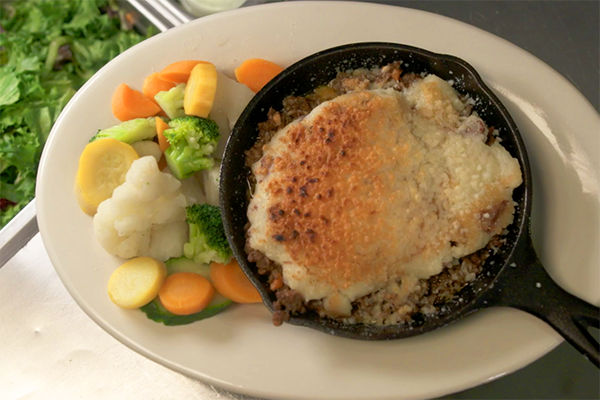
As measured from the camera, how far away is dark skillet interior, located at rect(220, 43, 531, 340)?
1644mm

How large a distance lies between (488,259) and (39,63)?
8.42 ft

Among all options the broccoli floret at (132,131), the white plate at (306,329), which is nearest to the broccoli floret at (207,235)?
the white plate at (306,329)

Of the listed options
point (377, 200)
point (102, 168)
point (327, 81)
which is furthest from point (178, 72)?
point (377, 200)

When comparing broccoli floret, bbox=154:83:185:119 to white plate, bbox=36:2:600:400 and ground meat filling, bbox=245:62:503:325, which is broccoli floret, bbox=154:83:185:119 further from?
ground meat filling, bbox=245:62:503:325

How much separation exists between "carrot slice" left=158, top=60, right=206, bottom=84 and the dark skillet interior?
411mm

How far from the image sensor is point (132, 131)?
2.01m

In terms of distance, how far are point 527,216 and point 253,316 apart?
1049 millimetres

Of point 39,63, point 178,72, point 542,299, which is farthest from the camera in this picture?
point 39,63

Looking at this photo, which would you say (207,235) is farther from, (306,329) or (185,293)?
(306,329)

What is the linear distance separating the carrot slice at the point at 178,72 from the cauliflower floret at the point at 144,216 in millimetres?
450

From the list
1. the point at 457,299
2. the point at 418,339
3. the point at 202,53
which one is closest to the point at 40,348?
the point at 202,53

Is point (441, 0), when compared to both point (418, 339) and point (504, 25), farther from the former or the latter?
point (418, 339)

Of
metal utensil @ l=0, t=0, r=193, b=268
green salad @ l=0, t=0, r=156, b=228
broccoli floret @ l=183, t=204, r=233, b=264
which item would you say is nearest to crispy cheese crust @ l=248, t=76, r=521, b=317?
broccoli floret @ l=183, t=204, r=233, b=264

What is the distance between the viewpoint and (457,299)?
171 cm
